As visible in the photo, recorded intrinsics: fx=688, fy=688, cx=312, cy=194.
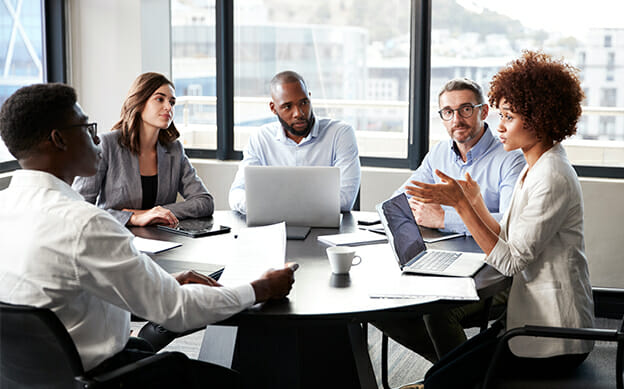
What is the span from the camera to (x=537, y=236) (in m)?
1.98

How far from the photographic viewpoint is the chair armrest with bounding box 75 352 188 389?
4.81 feet

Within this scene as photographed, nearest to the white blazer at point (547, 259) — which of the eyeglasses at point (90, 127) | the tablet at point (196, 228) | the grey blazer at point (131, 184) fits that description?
the tablet at point (196, 228)

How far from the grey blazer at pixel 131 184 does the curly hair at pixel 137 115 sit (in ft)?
0.12

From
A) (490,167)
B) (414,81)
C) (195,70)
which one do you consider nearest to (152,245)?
(490,167)

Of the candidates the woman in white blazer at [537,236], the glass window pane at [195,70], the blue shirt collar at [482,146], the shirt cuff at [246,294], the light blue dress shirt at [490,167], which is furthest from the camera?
the glass window pane at [195,70]

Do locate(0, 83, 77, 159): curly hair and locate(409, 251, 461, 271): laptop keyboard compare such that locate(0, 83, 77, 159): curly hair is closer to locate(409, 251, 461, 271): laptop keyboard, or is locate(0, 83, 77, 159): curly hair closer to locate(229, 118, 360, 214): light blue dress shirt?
locate(409, 251, 461, 271): laptop keyboard

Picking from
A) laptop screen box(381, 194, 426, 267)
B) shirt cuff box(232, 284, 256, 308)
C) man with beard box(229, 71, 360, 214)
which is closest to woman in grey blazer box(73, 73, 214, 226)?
man with beard box(229, 71, 360, 214)

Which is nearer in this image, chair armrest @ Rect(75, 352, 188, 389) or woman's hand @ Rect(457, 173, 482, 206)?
chair armrest @ Rect(75, 352, 188, 389)

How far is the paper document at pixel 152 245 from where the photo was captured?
90.6 inches

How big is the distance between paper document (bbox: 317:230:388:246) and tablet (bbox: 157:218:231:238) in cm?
41

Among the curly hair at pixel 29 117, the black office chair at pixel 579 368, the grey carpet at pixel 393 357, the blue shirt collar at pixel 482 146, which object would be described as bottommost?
the grey carpet at pixel 393 357

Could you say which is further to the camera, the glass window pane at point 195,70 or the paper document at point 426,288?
the glass window pane at point 195,70

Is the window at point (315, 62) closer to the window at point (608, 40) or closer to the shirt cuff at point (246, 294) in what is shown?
the window at point (608, 40)

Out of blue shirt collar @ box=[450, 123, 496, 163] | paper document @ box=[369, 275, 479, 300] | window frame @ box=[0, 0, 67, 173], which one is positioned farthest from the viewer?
window frame @ box=[0, 0, 67, 173]
